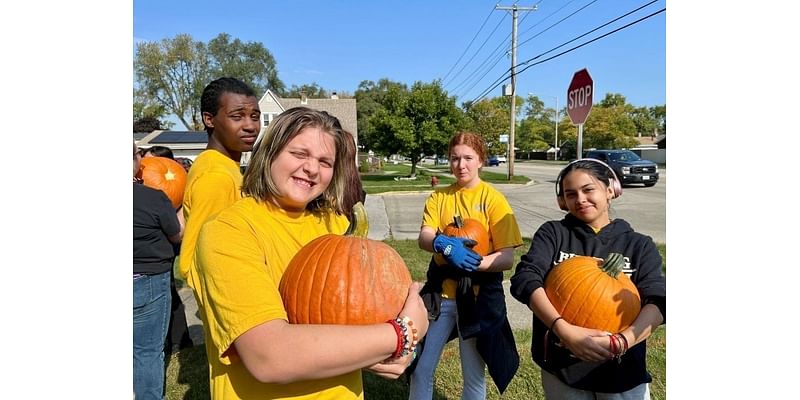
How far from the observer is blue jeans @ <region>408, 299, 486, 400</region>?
297cm

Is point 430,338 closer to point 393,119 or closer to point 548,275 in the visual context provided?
point 548,275

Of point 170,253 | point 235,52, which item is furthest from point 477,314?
point 235,52

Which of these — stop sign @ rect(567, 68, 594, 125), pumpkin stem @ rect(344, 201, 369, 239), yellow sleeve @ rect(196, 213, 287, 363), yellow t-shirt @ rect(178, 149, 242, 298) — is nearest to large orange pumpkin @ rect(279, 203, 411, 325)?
yellow sleeve @ rect(196, 213, 287, 363)

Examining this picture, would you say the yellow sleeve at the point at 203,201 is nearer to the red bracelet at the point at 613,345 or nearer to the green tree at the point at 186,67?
the red bracelet at the point at 613,345

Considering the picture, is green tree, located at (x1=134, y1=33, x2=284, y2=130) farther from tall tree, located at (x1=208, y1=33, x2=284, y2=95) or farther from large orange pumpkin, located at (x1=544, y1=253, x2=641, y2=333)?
large orange pumpkin, located at (x1=544, y1=253, x2=641, y2=333)

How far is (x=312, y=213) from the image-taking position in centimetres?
163

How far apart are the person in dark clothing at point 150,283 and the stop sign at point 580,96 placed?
3445 millimetres

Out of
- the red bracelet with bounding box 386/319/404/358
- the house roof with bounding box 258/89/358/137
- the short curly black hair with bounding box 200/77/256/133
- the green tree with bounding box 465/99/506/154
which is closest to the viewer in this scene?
the red bracelet with bounding box 386/319/404/358

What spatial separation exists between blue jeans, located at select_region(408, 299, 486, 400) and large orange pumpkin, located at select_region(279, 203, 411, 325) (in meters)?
1.74

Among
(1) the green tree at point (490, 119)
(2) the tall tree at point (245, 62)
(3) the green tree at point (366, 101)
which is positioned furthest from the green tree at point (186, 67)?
(1) the green tree at point (490, 119)

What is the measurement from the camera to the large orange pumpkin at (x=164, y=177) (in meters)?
4.21

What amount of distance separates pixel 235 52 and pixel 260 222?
66.0m

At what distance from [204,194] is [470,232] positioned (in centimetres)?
171

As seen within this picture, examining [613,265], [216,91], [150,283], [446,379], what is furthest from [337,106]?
[613,265]
